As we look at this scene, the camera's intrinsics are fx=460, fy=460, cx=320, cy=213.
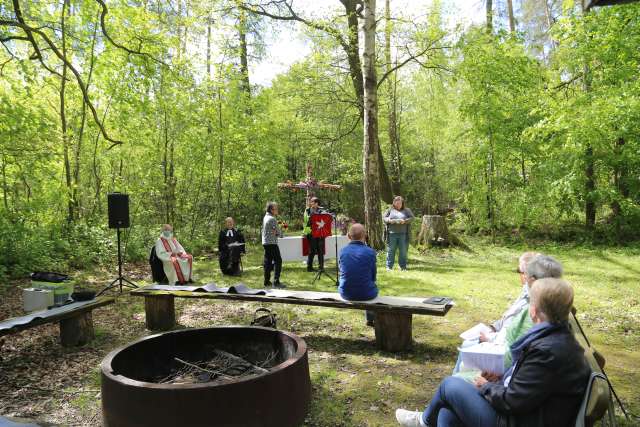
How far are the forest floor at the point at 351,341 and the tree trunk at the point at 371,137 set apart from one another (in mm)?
1824

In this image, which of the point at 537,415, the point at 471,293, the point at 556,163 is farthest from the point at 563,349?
the point at 556,163

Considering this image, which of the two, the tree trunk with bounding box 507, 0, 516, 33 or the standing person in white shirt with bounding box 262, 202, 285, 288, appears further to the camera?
the tree trunk with bounding box 507, 0, 516, 33

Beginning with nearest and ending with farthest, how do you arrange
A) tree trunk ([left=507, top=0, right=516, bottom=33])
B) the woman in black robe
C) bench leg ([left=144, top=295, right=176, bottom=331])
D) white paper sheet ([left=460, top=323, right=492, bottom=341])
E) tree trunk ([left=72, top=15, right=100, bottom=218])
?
white paper sheet ([left=460, top=323, right=492, bottom=341]) < bench leg ([left=144, top=295, right=176, bottom=331]) < the woman in black robe < tree trunk ([left=72, top=15, right=100, bottom=218]) < tree trunk ([left=507, top=0, right=516, bottom=33])

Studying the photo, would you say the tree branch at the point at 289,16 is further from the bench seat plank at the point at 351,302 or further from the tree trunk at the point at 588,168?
the bench seat plank at the point at 351,302

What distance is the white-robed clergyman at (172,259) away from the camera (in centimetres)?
812

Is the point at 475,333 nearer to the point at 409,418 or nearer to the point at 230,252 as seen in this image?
the point at 409,418

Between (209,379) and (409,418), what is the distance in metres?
1.54

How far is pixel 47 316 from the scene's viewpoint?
454 centimetres

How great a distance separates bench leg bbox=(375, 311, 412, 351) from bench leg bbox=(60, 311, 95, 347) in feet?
10.6

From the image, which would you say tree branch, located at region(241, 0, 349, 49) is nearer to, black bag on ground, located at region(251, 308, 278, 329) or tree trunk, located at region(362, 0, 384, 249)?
tree trunk, located at region(362, 0, 384, 249)

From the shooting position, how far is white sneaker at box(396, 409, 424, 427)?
2.92 meters

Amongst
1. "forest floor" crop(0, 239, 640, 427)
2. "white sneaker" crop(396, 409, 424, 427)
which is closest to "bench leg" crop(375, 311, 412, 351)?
"forest floor" crop(0, 239, 640, 427)

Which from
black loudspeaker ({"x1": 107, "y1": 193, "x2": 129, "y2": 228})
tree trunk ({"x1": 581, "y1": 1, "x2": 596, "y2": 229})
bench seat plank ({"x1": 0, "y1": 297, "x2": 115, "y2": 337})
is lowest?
bench seat plank ({"x1": 0, "y1": 297, "x2": 115, "y2": 337})

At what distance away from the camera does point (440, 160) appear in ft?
64.1
